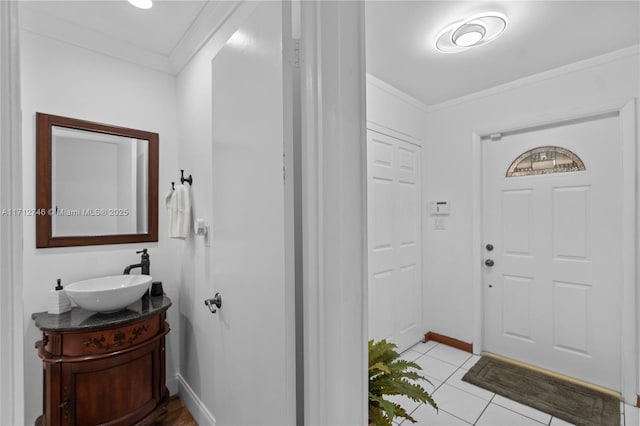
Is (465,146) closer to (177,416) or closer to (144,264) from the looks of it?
(144,264)

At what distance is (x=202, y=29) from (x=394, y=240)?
6.92 ft

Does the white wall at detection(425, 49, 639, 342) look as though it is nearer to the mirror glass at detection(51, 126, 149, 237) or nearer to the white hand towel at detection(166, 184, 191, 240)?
the white hand towel at detection(166, 184, 191, 240)

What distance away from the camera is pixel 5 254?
485mm

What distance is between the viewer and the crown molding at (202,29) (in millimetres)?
1500

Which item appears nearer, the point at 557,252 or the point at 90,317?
the point at 90,317

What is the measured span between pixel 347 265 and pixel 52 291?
1.69m

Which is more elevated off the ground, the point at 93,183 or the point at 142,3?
the point at 142,3

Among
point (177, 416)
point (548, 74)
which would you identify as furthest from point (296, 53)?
point (548, 74)

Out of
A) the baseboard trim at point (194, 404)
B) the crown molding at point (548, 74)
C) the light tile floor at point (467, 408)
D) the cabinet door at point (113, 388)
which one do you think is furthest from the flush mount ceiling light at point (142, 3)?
the light tile floor at point (467, 408)

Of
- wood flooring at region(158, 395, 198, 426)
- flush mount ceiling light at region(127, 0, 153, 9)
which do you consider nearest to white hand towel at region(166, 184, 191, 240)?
flush mount ceiling light at region(127, 0, 153, 9)

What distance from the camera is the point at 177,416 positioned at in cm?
185

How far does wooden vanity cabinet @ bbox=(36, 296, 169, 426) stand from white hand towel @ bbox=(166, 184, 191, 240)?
479 mm

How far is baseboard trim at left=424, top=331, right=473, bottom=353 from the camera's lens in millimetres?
2736

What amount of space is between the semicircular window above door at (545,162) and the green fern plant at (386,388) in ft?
7.10
